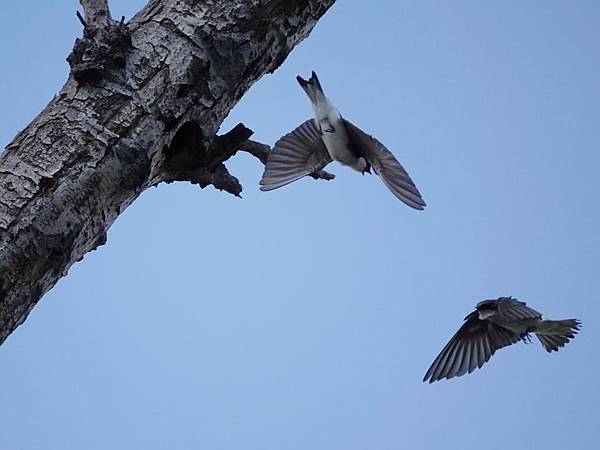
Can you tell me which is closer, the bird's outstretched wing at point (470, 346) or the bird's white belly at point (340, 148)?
the bird's white belly at point (340, 148)

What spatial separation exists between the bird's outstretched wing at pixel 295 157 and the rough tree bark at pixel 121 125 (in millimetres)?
551

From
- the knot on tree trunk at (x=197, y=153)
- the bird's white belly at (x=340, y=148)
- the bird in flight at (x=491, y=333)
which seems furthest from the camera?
the bird in flight at (x=491, y=333)

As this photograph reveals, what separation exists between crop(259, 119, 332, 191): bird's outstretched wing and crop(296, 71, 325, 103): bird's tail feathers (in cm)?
9

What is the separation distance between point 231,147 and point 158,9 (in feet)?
1.20

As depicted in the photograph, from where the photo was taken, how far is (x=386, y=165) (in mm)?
2402

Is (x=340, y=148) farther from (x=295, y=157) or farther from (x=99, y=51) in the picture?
(x=99, y=51)

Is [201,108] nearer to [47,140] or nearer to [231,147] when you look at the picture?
[231,147]

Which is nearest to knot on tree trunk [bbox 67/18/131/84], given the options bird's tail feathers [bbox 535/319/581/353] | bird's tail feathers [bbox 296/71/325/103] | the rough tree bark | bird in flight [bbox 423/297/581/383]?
the rough tree bark

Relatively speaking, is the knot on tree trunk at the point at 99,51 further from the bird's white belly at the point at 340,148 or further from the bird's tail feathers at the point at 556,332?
the bird's tail feathers at the point at 556,332

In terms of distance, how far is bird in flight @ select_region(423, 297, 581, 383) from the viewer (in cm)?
347

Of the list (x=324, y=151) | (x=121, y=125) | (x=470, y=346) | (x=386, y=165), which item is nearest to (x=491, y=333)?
(x=470, y=346)

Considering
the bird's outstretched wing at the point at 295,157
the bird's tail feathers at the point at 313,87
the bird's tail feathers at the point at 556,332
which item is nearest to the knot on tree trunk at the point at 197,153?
the bird's outstretched wing at the point at 295,157

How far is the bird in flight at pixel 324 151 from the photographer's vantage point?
239cm

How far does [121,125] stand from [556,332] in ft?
8.84
